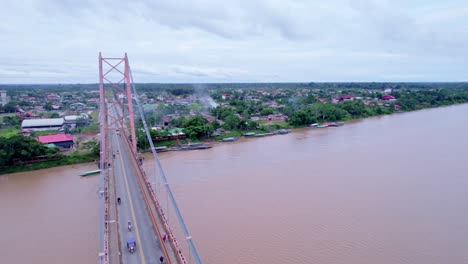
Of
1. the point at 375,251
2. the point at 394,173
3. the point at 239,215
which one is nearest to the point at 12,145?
the point at 239,215

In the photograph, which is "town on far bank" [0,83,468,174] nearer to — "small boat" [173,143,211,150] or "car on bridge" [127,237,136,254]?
"small boat" [173,143,211,150]

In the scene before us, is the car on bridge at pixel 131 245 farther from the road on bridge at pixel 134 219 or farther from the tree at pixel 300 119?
the tree at pixel 300 119

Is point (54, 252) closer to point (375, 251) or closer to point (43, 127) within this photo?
point (375, 251)

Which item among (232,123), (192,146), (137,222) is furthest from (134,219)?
(232,123)

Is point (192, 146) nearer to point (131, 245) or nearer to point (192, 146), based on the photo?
point (192, 146)

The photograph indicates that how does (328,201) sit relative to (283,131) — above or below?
below

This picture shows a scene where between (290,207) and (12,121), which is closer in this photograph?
(290,207)
